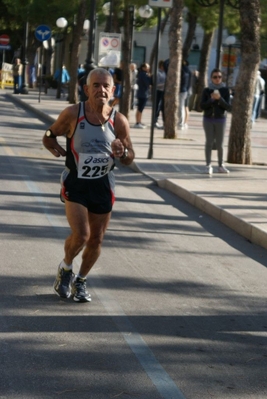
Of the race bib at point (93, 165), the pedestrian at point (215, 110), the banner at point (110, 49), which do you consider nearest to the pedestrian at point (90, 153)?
the race bib at point (93, 165)

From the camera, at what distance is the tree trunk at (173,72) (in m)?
22.9

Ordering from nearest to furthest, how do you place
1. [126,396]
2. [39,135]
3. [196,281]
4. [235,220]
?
[126,396] → [196,281] → [235,220] → [39,135]

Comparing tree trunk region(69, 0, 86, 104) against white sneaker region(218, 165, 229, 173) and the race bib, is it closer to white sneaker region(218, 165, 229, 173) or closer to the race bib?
white sneaker region(218, 165, 229, 173)

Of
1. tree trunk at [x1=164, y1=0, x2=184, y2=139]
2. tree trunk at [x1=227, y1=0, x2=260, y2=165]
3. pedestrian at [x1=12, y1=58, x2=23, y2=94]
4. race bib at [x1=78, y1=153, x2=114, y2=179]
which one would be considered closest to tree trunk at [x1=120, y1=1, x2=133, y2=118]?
tree trunk at [x1=164, y1=0, x2=184, y2=139]

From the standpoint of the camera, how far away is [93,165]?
723 centimetres

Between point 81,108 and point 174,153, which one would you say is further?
point 174,153

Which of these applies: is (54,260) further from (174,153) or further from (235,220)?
(174,153)

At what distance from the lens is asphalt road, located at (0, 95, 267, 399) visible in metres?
5.56

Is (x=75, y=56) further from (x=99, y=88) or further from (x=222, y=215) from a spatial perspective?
(x=99, y=88)

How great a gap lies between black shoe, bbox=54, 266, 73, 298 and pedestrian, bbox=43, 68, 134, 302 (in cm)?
14

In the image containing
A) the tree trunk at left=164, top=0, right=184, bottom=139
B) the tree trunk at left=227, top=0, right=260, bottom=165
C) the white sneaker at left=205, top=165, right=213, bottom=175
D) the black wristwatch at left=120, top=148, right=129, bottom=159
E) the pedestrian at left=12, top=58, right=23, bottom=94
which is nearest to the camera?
the black wristwatch at left=120, top=148, right=129, bottom=159

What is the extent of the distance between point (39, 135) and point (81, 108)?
17.1 meters

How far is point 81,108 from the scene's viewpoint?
7.27m

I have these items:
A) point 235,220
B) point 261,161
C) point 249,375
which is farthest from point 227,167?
point 249,375
